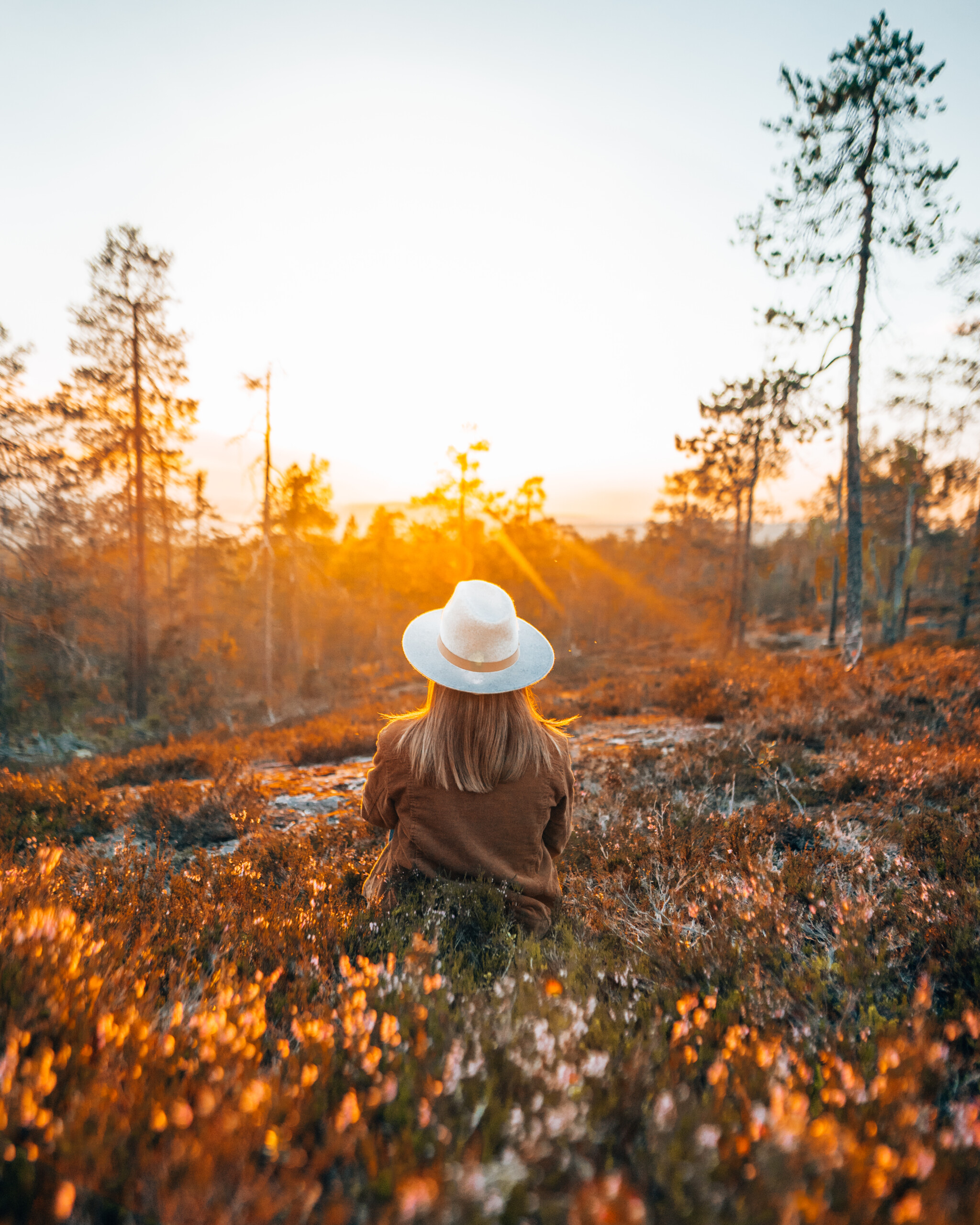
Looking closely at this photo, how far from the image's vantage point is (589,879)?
3479 millimetres

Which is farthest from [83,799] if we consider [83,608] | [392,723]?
[83,608]

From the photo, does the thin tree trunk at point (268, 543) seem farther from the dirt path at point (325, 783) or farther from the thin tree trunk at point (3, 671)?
the dirt path at point (325, 783)

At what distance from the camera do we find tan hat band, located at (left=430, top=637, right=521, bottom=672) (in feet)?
8.52

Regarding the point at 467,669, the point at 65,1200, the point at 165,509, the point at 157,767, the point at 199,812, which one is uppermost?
the point at 165,509

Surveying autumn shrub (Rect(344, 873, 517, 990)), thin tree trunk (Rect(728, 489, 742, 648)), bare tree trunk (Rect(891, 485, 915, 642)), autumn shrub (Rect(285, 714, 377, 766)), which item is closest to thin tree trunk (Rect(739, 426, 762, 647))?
thin tree trunk (Rect(728, 489, 742, 648))

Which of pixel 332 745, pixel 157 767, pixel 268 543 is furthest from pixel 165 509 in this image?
pixel 332 745

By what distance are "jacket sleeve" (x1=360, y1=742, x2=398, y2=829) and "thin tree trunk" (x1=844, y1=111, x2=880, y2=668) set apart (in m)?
12.8

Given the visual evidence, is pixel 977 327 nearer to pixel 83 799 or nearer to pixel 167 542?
pixel 83 799

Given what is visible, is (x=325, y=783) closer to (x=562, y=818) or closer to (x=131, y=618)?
(x=562, y=818)

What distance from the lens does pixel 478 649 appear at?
260 centimetres

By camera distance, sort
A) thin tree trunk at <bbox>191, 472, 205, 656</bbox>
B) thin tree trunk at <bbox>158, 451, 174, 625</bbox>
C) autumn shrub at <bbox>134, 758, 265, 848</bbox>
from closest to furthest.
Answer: autumn shrub at <bbox>134, 758, 265, 848</bbox>, thin tree trunk at <bbox>158, 451, 174, 625</bbox>, thin tree trunk at <bbox>191, 472, 205, 656</bbox>

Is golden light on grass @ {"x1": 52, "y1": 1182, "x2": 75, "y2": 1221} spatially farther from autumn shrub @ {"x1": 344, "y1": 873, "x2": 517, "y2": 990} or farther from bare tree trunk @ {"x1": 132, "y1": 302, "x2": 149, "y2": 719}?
bare tree trunk @ {"x1": 132, "y1": 302, "x2": 149, "y2": 719}

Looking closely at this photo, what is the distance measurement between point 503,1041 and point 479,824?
3.90 feet

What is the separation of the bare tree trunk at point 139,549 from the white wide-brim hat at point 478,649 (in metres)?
16.1
